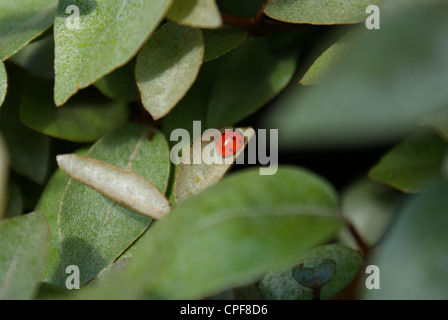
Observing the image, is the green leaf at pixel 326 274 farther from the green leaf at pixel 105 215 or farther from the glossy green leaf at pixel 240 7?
the glossy green leaf at pixel 240 7

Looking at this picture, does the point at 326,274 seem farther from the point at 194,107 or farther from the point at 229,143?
the point at 194,107

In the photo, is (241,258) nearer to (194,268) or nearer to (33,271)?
(194,268)

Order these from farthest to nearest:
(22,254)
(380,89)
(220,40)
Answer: (220,40) → (22,254) → (380,89)

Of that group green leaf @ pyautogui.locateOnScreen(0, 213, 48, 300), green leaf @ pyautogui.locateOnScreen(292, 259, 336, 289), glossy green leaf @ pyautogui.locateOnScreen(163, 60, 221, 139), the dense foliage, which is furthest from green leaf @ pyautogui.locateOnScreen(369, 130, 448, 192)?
green leaf @ pyautogui.locateOnScreen(0, 213, 48, 300)

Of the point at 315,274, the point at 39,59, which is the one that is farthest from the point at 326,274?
the point at 39,59

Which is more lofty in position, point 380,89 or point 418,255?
point 380,89
